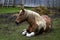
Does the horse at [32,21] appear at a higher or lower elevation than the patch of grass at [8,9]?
higher

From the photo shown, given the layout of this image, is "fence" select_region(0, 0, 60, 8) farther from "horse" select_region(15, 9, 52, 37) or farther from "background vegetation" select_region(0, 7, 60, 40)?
"horse" select_region(15, 9, 52, 37)

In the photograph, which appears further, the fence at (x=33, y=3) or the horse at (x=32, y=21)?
the fence at (x=33, y=3)

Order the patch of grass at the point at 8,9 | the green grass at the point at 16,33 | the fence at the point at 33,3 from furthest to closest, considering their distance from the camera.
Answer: the fence at the point at 33,3, the patch of grass at the point at 8,9, the green grass at the point at 16,33

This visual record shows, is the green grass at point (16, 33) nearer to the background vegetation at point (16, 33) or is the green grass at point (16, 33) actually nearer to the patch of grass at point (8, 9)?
the background vegetation at point (16, 33)

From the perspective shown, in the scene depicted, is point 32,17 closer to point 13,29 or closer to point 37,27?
Result: point 37,27

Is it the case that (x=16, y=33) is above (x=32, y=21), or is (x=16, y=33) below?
below

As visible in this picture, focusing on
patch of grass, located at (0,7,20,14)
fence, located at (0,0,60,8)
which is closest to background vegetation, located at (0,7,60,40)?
patch of grass, located at (0,7,20,14)

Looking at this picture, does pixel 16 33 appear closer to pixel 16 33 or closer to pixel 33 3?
pixel 16 33

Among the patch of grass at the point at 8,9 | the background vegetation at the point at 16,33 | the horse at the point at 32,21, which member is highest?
the horse at the point at 32,21

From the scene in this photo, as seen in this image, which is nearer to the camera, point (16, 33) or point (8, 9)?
point (16, 33)

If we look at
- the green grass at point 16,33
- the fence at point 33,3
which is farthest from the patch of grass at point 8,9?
the green grass at point 16,33

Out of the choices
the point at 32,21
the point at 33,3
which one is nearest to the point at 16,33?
the point at 32,21

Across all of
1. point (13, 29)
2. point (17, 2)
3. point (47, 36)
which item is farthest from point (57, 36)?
point (17, 2)

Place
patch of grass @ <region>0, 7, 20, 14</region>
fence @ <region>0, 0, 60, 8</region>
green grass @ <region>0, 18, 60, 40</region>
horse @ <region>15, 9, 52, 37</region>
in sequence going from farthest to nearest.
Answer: fence @ <region>0, 0, 60, 8</region> < patch of grass @ <region>0, 7, 20, 14</region> < horse @ <region>15, 9, 52, 37</region> < green grass @ <region>0, 18, 60, 40</region>
